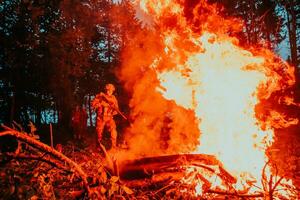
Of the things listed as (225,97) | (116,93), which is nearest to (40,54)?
(116,93)

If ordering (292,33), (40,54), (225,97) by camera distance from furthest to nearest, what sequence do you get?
(292,33)
(40,54)
(225,97)

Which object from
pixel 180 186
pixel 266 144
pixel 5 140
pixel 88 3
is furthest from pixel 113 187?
pixel 88 3

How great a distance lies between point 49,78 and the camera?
2538 cm

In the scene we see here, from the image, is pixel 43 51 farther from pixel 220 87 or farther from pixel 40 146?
pixel 40 146

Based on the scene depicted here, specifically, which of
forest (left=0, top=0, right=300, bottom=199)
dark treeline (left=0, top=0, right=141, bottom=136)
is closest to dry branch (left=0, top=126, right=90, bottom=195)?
forest (left=0, top=0, right=300, bottom=199)

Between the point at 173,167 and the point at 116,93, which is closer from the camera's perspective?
the point at 173,167

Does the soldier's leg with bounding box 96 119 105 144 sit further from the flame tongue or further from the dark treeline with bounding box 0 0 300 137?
the dark treeline with bounding box 0 0 300 137

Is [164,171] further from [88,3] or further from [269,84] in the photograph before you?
[88,3]

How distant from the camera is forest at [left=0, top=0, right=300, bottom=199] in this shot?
6.10 m

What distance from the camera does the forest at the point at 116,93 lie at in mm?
6102

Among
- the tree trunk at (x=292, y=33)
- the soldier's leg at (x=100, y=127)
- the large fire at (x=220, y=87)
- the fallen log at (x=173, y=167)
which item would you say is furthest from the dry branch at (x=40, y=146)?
the tree trunk at (x=292, y=33)

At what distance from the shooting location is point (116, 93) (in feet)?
112

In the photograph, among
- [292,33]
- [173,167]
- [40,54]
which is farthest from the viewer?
[292,33]

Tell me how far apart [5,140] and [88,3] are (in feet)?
53.4
